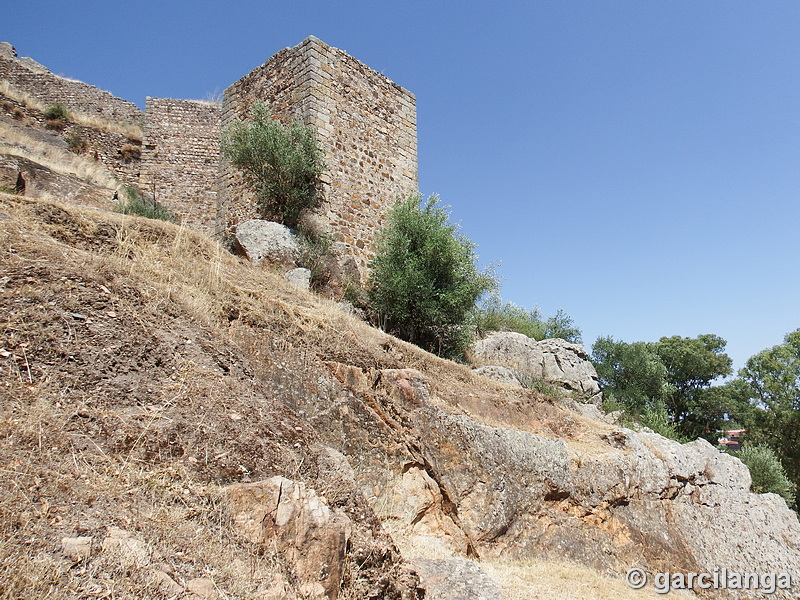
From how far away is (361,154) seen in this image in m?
12.0

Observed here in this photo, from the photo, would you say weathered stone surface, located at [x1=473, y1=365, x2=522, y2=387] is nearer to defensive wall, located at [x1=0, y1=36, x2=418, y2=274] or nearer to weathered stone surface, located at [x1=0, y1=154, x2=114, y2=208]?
defensive wall, located at [x1=0, y1=36, x2=418, y2=274]

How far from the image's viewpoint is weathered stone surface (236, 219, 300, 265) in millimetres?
9641

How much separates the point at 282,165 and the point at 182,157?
32.0ft

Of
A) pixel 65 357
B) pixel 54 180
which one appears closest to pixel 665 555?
pixel 65 357

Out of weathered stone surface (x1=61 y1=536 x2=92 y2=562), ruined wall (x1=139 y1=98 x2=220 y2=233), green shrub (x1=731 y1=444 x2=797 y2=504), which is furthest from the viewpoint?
ruined wall (x1=139 y1=98 x2=220 y2=233)

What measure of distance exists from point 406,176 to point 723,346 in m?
22.8

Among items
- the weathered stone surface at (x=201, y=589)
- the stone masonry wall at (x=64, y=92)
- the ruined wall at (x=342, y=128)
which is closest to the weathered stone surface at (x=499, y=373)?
the ruined wall at (x=342, y=128)

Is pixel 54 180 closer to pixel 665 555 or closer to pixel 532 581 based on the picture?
pixel 532 581

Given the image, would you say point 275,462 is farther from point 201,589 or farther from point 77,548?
point 77,548

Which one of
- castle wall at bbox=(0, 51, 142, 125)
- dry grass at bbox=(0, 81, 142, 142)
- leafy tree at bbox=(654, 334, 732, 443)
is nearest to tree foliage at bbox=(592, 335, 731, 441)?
leafy tree at bbox=(654, 334, 732, 443)

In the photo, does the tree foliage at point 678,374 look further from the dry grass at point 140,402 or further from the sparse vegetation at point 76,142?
the sparse vegetation at point 76,142

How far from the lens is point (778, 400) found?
23688 millimetres

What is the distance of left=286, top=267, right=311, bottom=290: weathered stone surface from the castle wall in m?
14.7

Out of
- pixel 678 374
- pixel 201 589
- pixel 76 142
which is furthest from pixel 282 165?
pixel 678 374
